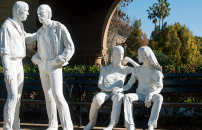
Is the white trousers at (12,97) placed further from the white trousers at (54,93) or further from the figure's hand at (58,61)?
the figure's hand at (58,61)

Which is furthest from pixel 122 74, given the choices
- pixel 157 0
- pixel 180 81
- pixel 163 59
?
pixel 157 0

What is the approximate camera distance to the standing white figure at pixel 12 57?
136 inches

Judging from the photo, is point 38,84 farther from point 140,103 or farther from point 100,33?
point 100,33

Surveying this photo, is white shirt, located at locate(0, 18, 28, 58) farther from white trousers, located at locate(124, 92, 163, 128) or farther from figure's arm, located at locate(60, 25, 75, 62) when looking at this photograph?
white trousers, located at locate(124, 92, 163, 128)

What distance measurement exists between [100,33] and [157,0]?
4392 cm

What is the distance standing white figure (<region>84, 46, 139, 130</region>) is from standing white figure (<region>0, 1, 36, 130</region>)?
122 cm

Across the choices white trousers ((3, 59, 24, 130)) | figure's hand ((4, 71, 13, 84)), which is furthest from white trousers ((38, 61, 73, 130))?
figure's hand ((4, 71, 13, 84))

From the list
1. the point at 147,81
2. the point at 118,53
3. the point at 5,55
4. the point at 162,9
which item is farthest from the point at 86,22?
the point at 162,9

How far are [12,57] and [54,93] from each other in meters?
0.81

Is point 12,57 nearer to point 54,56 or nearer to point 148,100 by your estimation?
point 54,56

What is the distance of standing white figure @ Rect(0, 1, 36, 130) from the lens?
346 centimetres

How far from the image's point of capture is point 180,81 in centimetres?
456

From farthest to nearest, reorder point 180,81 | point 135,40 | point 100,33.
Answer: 1. point 135,40
2. point 100,33
3. point 180,81

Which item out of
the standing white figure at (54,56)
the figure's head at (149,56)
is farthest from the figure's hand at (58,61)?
the figure's head at (149,56)
